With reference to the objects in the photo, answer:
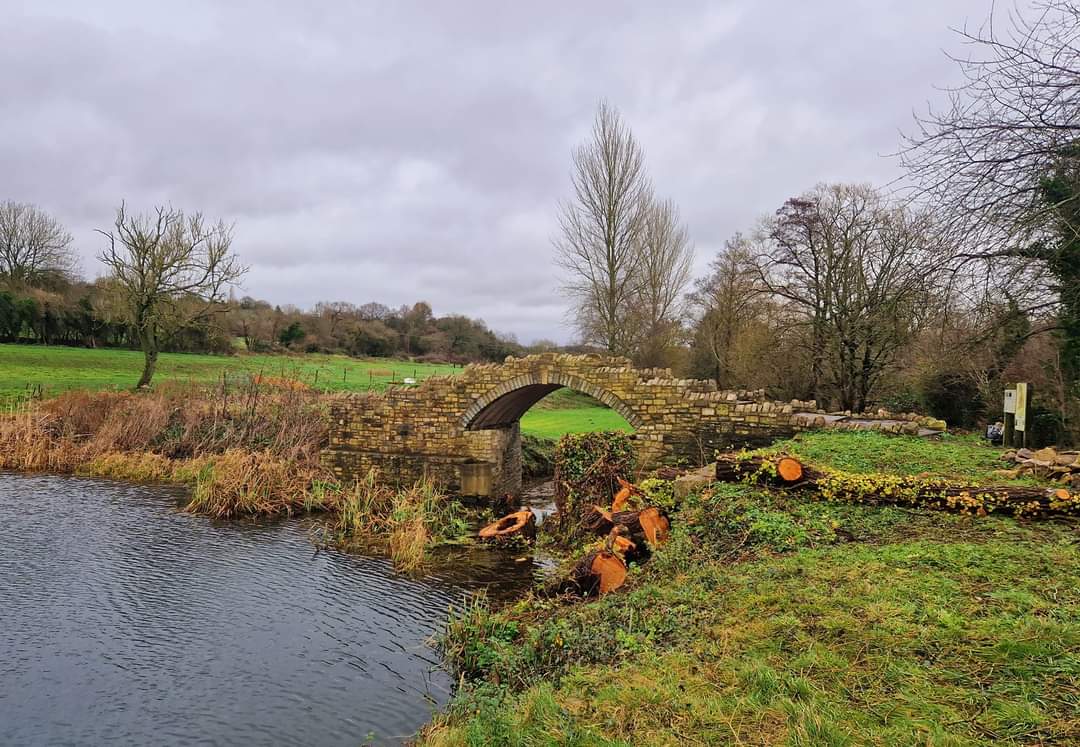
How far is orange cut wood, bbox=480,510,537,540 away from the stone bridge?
2508mm

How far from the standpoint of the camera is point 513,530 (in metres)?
10.9

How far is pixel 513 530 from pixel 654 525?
4.07 m

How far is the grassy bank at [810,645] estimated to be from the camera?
2.84 metres

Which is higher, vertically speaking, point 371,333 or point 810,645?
point 371,333

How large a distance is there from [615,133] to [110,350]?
2499 cm

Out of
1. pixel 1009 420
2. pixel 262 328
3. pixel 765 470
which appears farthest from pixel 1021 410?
pixel 262 328

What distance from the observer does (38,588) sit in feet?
27.2

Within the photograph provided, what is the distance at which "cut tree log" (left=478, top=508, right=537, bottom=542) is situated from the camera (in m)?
10.9

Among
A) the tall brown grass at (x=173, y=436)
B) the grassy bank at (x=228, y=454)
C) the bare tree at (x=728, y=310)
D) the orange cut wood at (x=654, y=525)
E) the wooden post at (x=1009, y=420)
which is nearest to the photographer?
the orange cut wood at (x=654, y=525)

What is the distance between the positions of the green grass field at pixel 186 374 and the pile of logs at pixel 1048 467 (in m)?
14.6

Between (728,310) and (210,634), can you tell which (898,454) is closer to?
(210,634)

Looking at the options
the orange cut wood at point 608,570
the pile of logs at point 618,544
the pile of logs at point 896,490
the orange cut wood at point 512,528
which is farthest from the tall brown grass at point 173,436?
the pile of logs at point 896,490

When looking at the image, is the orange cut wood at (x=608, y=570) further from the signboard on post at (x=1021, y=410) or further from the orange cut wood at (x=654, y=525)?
the signboard on post at (x=1021, y=410)

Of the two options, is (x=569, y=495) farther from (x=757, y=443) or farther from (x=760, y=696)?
(x=760, y=696)
